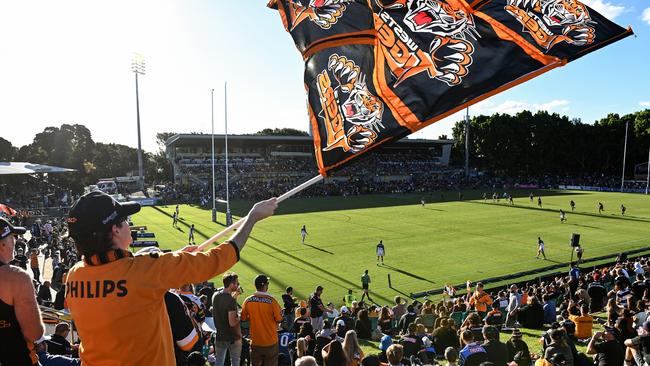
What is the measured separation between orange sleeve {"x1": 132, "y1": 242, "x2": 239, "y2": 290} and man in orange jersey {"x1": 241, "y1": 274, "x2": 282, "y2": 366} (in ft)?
12.4

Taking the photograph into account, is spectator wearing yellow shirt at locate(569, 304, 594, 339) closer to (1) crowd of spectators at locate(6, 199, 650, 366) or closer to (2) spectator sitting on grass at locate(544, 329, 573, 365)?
(1) crowd of spectators at locate(6, 199, 650, 366)

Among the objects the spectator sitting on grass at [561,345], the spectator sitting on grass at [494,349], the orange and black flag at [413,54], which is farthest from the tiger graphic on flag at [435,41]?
the spectator sitting on grass at [561,345]

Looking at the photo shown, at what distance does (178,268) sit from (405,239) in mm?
29180

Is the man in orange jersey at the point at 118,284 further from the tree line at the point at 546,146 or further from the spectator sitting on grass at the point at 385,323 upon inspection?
the tree line at the point at 546,146

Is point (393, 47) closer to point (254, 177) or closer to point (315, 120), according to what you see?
point (315, 120)

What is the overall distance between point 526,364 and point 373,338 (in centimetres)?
526

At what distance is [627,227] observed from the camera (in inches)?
1405

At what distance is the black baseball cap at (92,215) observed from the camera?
2695mm

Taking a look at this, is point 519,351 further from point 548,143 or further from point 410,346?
point 548,143

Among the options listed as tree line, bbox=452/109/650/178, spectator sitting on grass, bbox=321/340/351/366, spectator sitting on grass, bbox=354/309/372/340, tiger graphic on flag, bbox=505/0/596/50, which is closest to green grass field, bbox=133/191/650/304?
spectator sitting on grass, bbox=354/309/372/340

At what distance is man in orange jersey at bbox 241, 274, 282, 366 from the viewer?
6.29 meters

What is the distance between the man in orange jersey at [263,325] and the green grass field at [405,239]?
12.0 meters

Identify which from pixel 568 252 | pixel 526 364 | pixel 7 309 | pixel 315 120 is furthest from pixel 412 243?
pixel 7 309

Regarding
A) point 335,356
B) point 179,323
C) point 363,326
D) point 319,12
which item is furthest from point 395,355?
point 363,326
